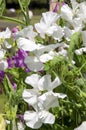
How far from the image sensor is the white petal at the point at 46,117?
1038mm

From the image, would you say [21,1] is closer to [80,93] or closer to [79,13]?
[79,13]

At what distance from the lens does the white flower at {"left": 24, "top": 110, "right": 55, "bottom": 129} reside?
1.04 metres

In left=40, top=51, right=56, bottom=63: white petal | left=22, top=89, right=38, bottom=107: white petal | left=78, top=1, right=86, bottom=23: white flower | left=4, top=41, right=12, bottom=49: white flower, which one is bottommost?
left=4, top=41, right=12, bottom=49: white flower

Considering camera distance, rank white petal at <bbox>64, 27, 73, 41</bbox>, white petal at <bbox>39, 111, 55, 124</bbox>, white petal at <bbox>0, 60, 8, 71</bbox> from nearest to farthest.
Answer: white petal at <bbox>39, 111, 55, 124</bbox>, white petal at <bbox>64, 27, 73, 41</bbox>, white petal at <bbox>0, 60, 8, 71</bbox>

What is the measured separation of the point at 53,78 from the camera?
43.5 inches

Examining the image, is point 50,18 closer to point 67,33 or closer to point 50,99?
point 67,33

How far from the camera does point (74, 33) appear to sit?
1102 mm

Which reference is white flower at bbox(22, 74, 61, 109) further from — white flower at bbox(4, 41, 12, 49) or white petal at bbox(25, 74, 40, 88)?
white flower at bbox(4, 41, 12, 49)

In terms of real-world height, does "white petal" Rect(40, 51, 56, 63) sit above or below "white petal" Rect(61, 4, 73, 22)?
below

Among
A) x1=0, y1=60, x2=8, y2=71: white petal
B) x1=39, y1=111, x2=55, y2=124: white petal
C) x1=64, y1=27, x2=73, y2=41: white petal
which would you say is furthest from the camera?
x1=0, y1=60, x2=8, y2=71: white petal

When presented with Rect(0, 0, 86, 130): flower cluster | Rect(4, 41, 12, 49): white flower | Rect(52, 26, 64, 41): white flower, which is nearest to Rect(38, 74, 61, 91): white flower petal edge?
Rect(0, 0, 86, 130): flower cluster

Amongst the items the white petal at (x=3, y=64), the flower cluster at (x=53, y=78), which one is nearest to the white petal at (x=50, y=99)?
the flower cluster at (x=53, y=78)

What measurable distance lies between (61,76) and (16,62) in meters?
0.38

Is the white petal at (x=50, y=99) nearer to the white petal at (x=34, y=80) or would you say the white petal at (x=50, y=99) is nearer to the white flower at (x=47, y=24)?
the white petal at (x=34, y=80)
